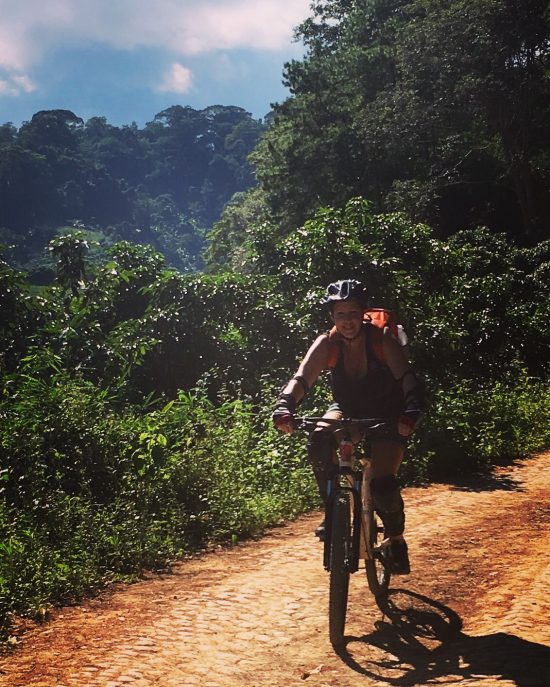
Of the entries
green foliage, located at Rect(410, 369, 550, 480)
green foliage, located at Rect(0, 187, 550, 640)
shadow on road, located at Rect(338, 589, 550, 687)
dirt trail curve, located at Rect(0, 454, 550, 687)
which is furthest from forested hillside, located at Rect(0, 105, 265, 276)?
shadow on road, located at Rect(338, 589, 550, 687)

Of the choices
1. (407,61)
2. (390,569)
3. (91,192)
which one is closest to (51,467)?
(390,569)

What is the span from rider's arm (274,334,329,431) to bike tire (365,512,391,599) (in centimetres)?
81

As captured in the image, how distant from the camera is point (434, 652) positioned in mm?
4180

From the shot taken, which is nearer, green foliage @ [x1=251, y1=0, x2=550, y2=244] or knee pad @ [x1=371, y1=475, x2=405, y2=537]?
knee pad @ [x1=371, y1=475, x2=405, y2=537]

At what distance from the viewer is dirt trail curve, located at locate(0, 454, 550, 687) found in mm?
3961

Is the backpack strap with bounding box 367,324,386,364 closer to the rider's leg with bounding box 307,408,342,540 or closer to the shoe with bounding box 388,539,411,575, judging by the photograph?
the rider's leg with bounding box 307,408,342,540

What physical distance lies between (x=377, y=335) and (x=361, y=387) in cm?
33

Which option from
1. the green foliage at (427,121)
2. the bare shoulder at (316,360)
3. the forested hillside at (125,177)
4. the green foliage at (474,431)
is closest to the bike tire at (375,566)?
the bare shoulder at (316,360)

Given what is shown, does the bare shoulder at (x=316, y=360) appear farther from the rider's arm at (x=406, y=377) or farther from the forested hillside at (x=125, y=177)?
the forested hillside at (x=125, y=177)

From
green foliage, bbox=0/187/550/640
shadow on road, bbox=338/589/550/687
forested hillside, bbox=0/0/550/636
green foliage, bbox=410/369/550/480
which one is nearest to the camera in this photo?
shadow on road, bbox=338/589/550/687

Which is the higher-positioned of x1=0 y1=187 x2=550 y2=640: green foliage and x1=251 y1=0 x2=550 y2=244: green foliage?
x1=251 y1=0 x2=550 y2=244: green foliage

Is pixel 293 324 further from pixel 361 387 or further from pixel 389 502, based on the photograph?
pixel 389 502

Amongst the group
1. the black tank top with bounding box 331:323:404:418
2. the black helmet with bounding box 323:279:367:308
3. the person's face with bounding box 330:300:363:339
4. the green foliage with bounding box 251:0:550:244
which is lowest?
the black tank top with bounding box 331:323:404:418

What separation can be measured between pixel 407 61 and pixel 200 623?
23.7 meters
